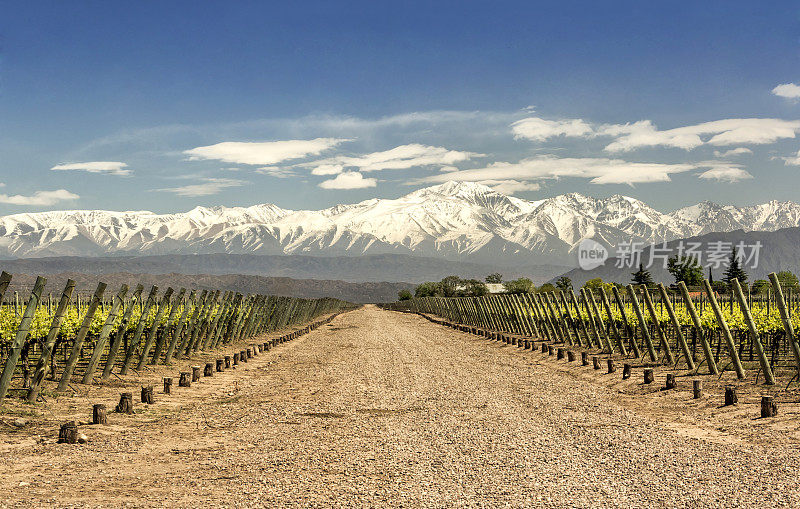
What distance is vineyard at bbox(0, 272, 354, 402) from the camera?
47.9 feet

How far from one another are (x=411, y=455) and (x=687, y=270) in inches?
7125

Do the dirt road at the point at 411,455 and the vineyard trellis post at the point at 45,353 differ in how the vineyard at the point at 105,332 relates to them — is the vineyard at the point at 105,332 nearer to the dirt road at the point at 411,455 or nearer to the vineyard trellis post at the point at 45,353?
the vineyard trellis post at the point at 45,353

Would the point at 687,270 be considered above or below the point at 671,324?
above

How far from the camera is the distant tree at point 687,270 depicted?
573ft

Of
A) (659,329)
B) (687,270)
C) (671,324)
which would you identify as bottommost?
(671,324)

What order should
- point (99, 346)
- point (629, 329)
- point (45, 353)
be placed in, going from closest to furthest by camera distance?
point (45, 353) → point (99, 346) → point (629, 329)

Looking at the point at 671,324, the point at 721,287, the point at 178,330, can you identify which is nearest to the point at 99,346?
the point at 178,330

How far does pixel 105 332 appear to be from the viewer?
1669cm

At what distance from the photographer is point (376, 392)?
656 inches

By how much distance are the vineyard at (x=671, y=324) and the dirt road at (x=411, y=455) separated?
3.79 metres

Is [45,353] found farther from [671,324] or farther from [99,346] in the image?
[671,324]

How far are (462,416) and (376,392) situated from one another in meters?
3.84

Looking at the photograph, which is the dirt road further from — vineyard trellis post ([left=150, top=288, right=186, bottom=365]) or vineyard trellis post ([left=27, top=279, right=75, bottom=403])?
vineyard trellis post ([left=150, top=288, right=186, bottom=365])

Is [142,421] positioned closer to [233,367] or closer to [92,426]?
[92,426]
